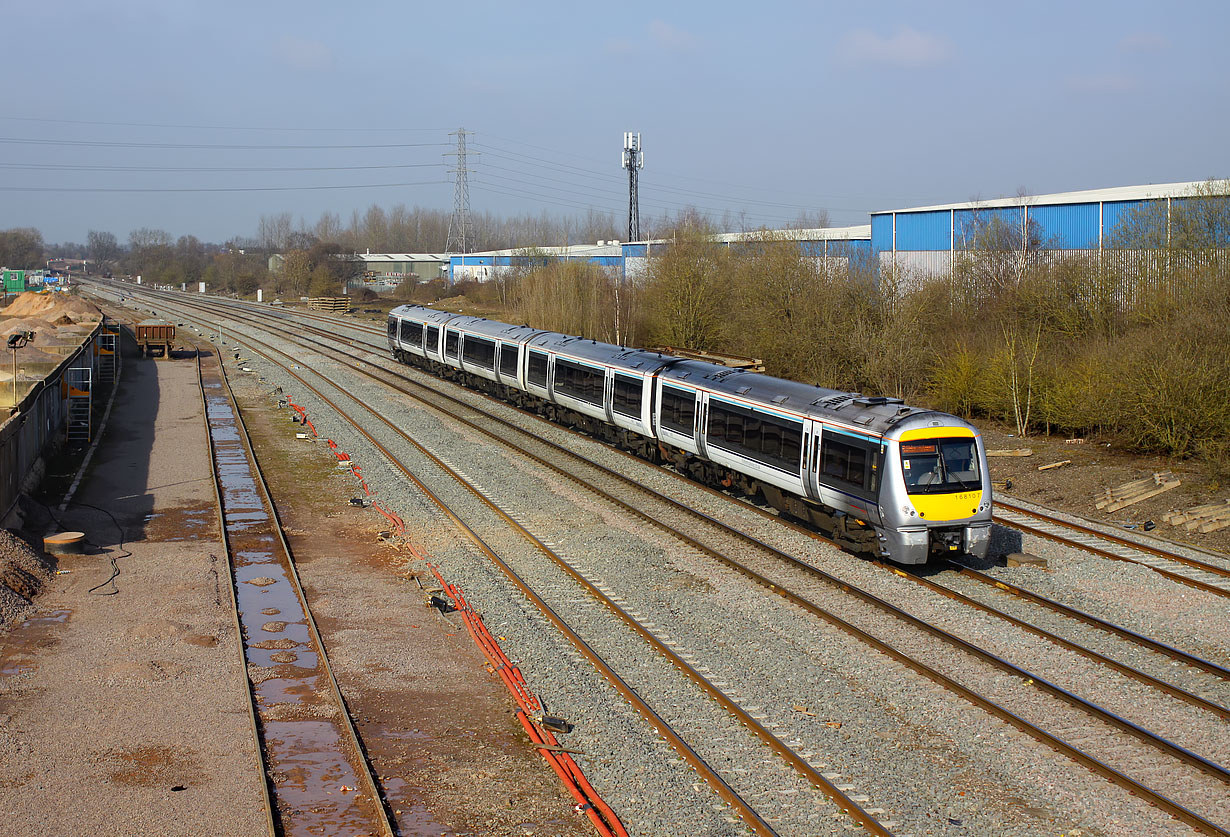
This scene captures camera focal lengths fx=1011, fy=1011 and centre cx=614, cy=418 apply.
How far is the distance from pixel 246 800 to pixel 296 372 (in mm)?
36394

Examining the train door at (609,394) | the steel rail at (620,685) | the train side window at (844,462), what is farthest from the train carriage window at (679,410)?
the train side window at (844,462)

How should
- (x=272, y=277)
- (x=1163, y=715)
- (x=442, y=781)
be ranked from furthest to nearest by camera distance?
(x=272, y=277), (x=1163, y=715), (x=442, y=781)

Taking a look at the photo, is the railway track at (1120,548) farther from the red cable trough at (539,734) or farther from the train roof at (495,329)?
the train roof at (495,329)

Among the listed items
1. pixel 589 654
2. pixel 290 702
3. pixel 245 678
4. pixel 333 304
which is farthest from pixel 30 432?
pixel 333 304

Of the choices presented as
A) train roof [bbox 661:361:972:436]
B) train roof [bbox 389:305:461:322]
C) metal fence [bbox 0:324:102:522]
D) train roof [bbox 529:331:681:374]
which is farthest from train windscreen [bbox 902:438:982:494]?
train roof [bbox 389:305:461:322]

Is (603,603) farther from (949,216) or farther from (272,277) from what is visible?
(272,277)

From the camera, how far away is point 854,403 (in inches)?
679

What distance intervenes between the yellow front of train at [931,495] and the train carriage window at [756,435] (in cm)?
244

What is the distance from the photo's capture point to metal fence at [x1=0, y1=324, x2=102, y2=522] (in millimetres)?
18234

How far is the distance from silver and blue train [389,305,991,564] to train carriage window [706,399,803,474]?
0.02 meters

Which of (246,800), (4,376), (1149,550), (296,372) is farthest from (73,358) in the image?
(1149,550)

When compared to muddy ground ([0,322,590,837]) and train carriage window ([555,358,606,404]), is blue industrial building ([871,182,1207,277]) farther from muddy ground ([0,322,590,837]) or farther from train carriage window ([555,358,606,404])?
muddy ground ([0,322,590,837])

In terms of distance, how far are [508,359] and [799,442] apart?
17307mm

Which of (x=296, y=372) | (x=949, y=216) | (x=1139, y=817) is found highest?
(x=949, y=216)
